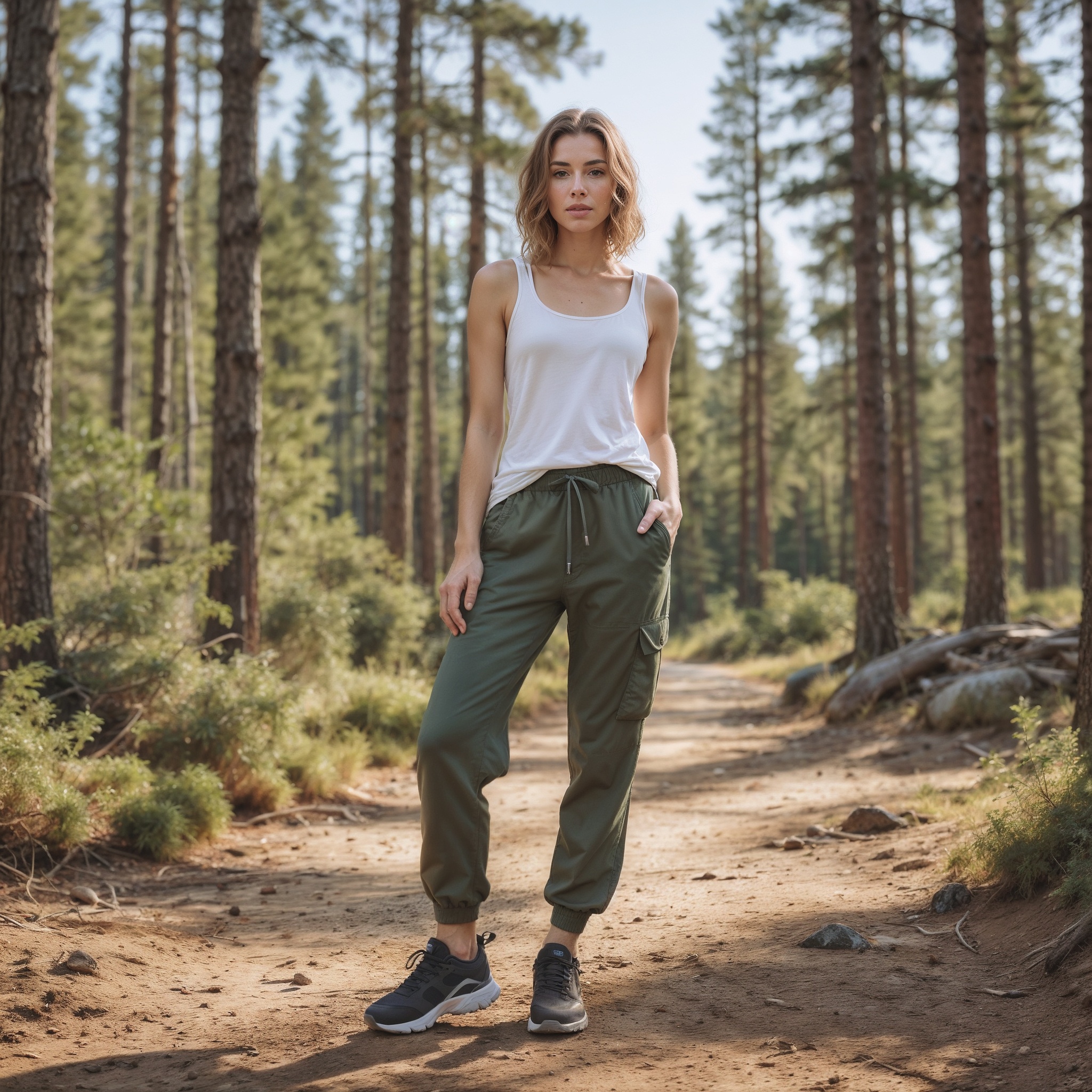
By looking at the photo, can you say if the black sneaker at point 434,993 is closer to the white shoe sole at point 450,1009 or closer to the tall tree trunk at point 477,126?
the white shoe sole at point 450,1009

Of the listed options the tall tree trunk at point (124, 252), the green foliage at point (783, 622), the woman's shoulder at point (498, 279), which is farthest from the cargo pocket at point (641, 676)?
the green foliage at point (783, 622)

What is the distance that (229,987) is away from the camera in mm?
3299

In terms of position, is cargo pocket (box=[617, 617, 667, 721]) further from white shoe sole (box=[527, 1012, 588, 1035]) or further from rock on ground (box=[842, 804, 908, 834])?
rock on ground (box=[842, 804, 908, 834])

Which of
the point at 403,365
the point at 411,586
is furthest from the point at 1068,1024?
the point at 403,365

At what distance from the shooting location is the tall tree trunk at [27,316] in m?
6.56

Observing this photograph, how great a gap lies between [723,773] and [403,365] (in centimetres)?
879

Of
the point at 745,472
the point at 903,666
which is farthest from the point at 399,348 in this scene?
the point at 745,472

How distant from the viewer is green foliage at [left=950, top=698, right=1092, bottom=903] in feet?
11.4

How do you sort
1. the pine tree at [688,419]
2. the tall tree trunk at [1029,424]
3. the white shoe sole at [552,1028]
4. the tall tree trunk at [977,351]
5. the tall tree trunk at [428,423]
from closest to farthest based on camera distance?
the white shoe sole at [552,1028] → the tall tree trunk at [977,351] → the tall tree trunk at [428,423] → the tall tree trunk at [1029,424] → the pine tree at [688,419]

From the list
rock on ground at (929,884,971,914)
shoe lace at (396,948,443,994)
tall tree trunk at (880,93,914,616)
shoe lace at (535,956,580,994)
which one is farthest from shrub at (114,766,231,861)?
tall tree trunk at (880,93,914,616)

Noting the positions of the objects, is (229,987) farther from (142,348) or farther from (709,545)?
(709,545)

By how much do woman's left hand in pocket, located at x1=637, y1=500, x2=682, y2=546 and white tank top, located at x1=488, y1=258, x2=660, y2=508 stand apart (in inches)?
4.6

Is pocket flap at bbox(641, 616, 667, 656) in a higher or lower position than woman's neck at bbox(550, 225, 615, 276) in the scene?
lower

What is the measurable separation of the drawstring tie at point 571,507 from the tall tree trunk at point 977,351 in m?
9.80
